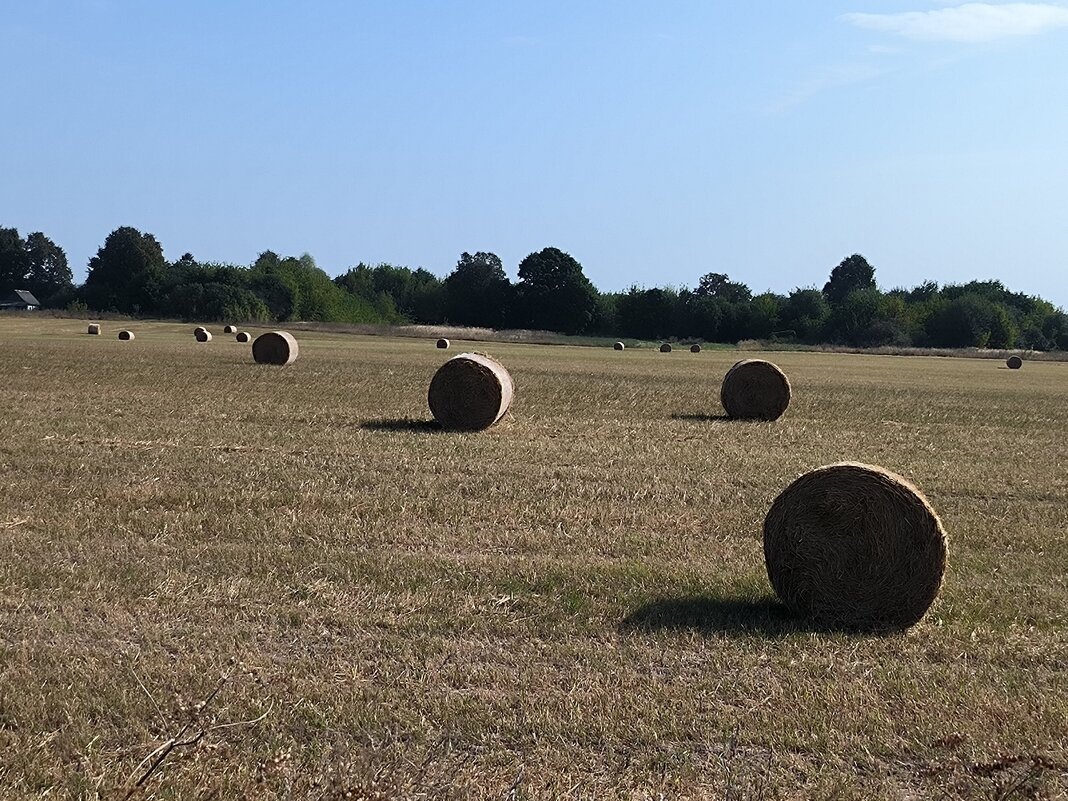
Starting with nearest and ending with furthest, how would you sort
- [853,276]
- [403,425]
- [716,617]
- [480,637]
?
[480,637] → [716,617] → [403,425] → [853,276]

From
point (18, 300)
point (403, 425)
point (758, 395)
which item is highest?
point (18, 300)

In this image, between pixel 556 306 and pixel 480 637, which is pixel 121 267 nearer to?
pixel 556 306

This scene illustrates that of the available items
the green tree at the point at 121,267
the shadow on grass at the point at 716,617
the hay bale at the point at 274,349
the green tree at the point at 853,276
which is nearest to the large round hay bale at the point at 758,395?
the shadow on grass at the point at 716,617

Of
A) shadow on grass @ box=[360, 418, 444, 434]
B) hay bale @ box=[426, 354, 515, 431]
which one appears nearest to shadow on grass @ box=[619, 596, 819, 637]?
shadow on grass @ box=[360, 418, 444, 434]

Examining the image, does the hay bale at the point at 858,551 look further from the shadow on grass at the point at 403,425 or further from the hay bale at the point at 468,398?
the hay bale at the point at 468,398

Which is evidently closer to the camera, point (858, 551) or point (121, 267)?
point (858, 551)

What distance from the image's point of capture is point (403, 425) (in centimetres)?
1889

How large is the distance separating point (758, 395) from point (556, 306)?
93903mm

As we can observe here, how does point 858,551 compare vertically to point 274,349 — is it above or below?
below

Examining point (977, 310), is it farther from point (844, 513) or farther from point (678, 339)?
point (844, 513)

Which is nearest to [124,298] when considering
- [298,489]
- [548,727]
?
[298,489]

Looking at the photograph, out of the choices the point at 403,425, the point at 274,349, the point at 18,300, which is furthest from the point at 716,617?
the point at 18,300

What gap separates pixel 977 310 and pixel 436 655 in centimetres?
11400

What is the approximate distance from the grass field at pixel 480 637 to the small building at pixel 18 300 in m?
122
